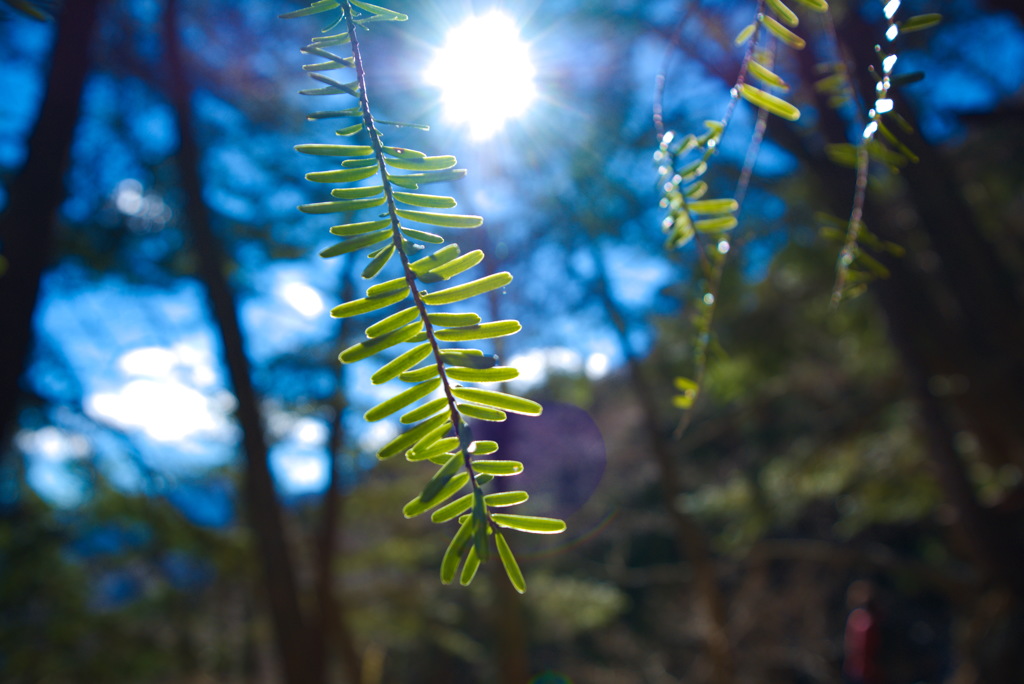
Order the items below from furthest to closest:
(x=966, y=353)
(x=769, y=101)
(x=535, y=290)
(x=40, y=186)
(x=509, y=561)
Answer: (x=535, y=290)
(x=966, y=353)
(x=40, y=186)
(x=769, y=101)
(x=509, y=561)

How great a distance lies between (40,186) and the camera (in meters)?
2.09

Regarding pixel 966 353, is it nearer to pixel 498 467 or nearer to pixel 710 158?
pixel 710 158

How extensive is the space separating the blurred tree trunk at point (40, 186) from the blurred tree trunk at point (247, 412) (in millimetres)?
1432

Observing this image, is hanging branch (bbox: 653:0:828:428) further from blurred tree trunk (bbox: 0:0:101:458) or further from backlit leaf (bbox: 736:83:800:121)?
blurred tree trunk (bbox: 0:0:101:458)

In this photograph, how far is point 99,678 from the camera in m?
5.30

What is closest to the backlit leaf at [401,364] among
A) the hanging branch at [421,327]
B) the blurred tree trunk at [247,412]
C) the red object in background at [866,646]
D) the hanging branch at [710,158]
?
the hanging branch at [421,327]

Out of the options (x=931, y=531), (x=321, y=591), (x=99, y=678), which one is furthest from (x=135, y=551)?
(x=931, y=531)

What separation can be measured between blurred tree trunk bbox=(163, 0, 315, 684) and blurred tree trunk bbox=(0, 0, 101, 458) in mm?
1432

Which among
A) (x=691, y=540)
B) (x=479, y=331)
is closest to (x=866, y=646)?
(x=691, y=540)

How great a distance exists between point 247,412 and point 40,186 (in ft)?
5.82

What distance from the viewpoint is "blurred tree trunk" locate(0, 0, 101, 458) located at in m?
2.00

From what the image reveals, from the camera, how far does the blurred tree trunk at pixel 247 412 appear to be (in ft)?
11.6

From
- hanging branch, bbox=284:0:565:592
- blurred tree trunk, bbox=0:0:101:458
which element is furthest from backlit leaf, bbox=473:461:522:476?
blurred tree trunk, bbox=0:0:101:458

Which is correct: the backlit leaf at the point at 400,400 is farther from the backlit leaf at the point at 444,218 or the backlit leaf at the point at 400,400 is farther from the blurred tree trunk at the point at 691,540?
the blurred tree trunk at the point at 691,540
